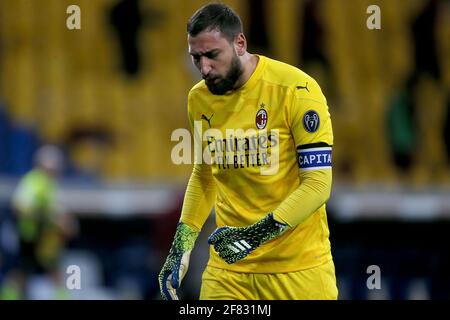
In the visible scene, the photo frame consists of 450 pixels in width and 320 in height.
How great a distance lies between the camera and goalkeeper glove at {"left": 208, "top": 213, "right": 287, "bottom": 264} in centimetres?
466

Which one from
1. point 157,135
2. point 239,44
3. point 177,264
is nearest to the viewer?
point 239,44

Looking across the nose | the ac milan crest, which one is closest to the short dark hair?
the nose

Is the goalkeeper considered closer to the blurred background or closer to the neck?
the neck

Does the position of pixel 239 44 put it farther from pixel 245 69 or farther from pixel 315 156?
pixel 315 156

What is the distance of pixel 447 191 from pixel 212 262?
327 inches

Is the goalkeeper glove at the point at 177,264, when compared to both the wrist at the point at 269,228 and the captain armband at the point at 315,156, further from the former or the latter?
the captain armband at the point at 315,156

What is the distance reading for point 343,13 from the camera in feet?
48.0

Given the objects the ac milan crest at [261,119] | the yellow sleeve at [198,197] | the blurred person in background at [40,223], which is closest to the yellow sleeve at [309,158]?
the ac milan crest at [261,119]

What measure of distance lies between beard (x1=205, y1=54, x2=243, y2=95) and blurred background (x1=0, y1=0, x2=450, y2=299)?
19.5 feet

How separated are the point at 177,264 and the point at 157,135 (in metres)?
8.57

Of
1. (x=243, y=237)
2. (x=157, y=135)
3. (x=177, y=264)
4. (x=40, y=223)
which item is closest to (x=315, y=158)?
(x=243, y=237)

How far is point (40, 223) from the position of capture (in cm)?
1217
